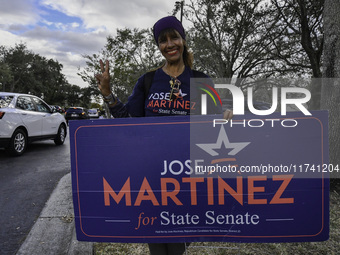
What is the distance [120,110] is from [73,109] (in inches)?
1002

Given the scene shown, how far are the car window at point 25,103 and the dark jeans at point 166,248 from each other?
717cm

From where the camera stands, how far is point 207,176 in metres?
1.80

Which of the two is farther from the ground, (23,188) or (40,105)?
(40,105)

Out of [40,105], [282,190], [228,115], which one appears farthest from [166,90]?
[40,105]

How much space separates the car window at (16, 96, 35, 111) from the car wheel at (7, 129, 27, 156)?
690 mm

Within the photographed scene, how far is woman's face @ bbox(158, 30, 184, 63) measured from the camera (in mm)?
2094

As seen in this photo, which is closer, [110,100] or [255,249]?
[110,100]

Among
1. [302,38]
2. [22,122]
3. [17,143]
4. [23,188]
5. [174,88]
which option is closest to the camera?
[174,88]

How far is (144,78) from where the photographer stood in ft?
6.96

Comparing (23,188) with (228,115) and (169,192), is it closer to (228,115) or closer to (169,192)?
(169,192)

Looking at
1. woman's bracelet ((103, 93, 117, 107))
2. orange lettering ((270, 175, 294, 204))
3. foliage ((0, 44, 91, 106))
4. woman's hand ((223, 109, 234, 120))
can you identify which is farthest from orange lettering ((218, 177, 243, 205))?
foliage ((0, 44, 91, 106))

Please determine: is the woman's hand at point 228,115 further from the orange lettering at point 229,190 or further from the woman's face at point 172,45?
the woman's face at point 172,45

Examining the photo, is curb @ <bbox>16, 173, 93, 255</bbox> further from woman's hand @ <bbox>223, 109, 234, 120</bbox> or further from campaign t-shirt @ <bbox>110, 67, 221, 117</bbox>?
woman's hand @ <bbox>223, 109, 234, 120</bbox>

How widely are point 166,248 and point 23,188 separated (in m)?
3.86
